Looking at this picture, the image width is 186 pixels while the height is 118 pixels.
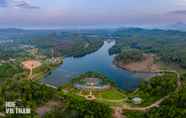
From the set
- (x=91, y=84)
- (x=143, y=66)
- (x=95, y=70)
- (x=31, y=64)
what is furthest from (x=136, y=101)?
(x=31, y=64)

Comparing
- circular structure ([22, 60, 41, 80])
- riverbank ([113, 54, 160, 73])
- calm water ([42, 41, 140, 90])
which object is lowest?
calm water ([42, 41, 140, 90])

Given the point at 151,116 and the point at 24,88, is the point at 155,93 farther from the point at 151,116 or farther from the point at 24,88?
the point at 24,88

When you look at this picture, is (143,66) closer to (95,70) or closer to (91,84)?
(95,70)

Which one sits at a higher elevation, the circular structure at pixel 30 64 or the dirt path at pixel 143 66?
the dirt path at pixel 143 66

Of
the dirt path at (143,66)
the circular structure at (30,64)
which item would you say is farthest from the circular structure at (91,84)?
the circular structure at (30,64)

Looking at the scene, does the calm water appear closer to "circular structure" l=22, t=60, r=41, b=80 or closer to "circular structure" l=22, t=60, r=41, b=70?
"circular structure" l=22, t=60, r=41, b=80

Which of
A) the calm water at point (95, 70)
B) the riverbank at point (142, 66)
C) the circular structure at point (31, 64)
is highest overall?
the riverbank at point (142, 66)

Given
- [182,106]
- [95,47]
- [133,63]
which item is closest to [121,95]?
[182,106]

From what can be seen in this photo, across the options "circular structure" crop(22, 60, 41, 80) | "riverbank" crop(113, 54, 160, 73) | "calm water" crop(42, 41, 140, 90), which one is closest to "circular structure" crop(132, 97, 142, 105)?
"calm water" crop(42, 41, 140, 90)

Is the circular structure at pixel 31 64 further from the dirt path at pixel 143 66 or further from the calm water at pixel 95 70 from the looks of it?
the dirt path at pixel 143 66
